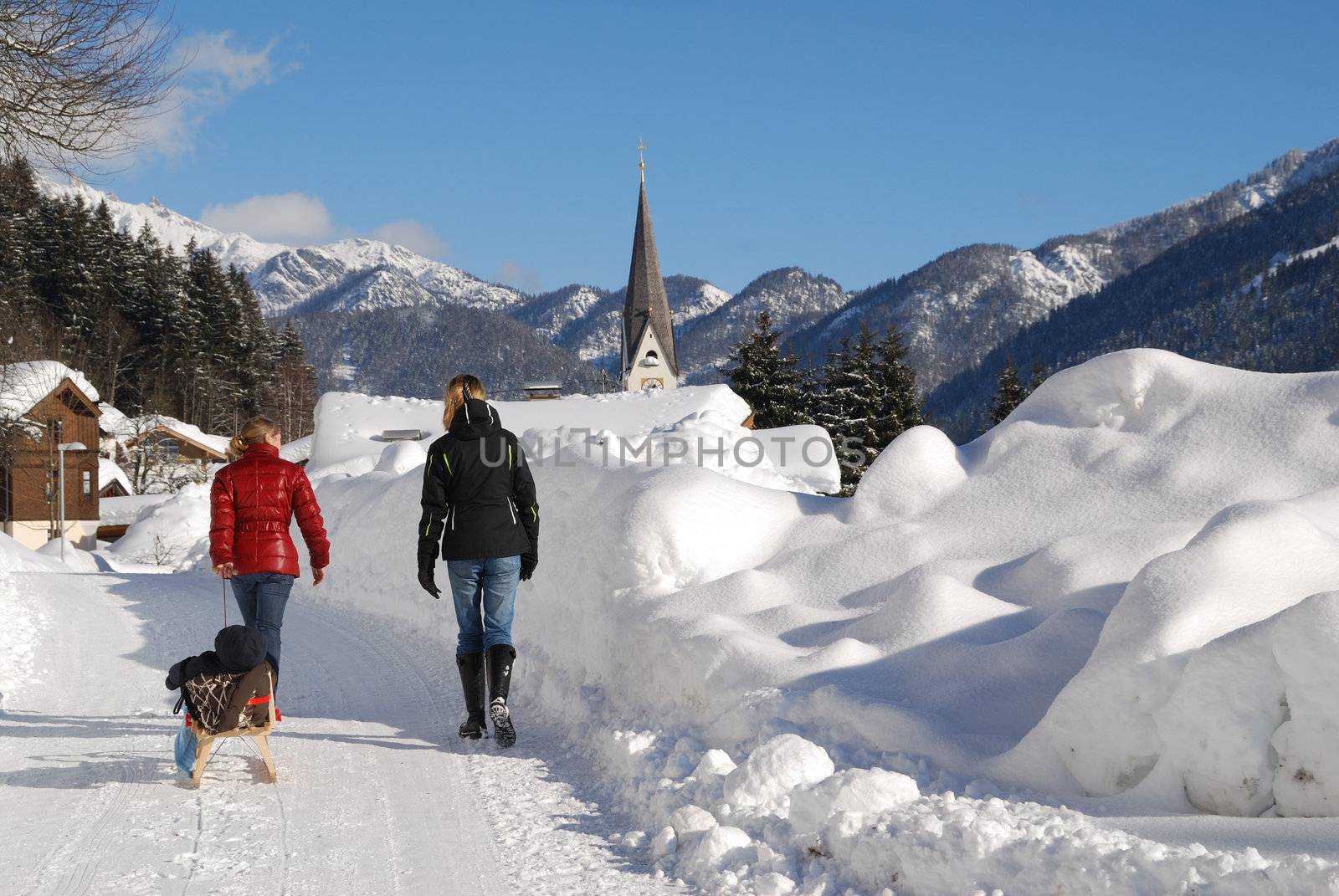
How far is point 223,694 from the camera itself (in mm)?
5133

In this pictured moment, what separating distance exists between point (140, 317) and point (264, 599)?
232 ft

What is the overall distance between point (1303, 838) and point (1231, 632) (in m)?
0.94

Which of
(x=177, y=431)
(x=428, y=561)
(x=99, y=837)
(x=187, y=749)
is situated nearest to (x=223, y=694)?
(x=187, y=749)

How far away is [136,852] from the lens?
168 inches

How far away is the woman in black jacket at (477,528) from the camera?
6.07 meters

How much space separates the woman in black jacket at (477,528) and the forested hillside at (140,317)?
57.8 m

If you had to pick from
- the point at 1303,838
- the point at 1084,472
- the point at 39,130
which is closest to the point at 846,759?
the point at 1303,838

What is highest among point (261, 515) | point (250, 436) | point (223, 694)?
point (250, 436)

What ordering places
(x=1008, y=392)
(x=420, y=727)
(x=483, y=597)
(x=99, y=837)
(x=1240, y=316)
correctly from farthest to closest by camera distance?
(x=1240, y=316) < (x=1008, y=392) < (x=420, y=727) < (x=483, y=597) < (x=99, y=837)

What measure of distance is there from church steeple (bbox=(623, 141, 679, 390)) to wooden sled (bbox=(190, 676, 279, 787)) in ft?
189

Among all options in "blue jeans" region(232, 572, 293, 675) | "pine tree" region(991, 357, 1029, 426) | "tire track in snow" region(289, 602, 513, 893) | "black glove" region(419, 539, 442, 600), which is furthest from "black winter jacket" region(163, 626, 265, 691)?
"pine tree" region(991, 357, 1029, 426)

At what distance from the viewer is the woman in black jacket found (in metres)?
6.07

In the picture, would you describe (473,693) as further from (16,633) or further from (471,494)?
(16,633)

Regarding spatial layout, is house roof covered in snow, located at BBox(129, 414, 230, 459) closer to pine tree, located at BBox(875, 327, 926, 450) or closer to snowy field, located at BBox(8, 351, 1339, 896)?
pine tree, located at BBox(875, 327, 926, 450)
